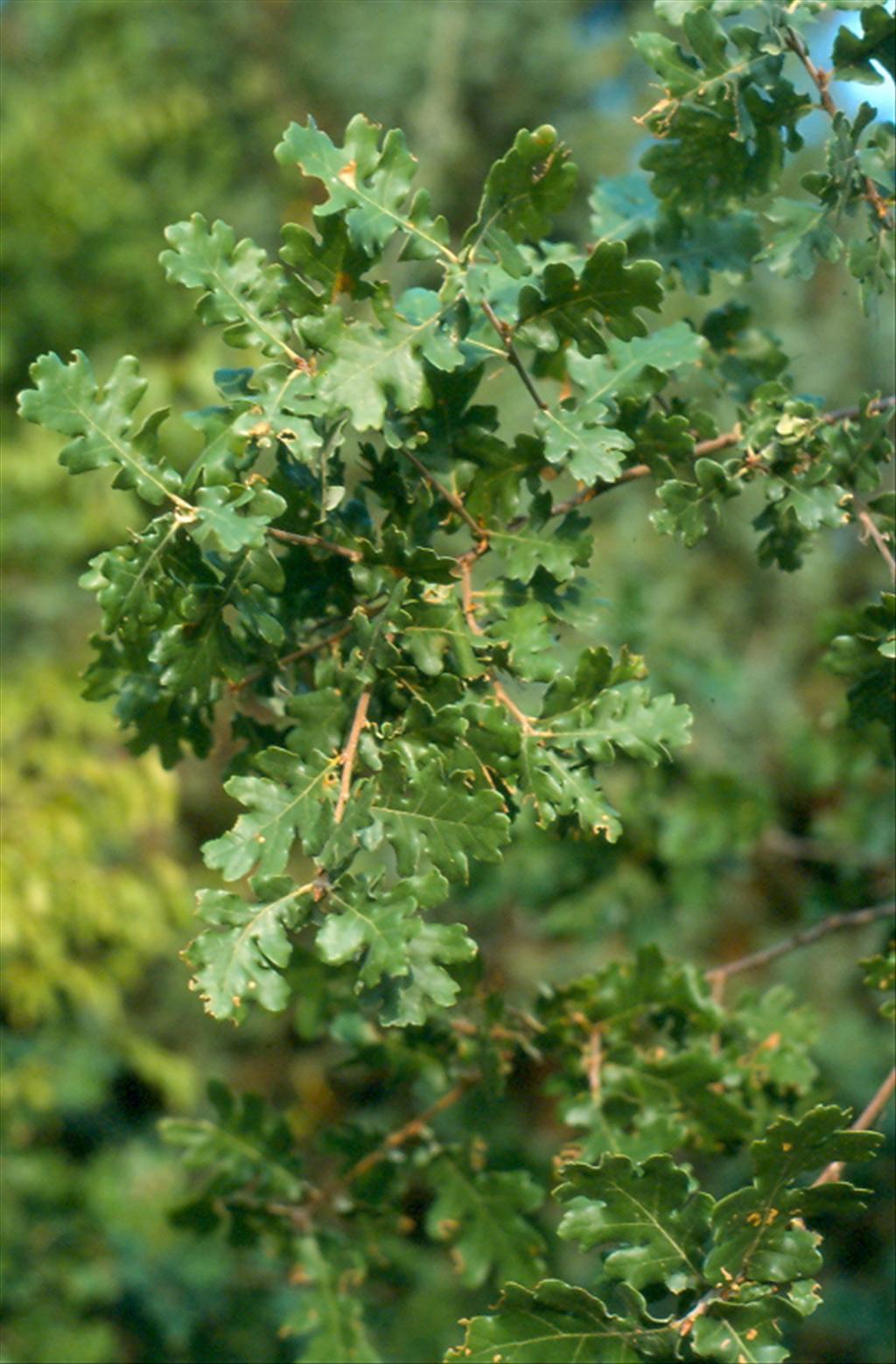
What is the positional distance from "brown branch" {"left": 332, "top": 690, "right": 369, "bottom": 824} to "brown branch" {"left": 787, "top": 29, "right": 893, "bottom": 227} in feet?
→ 1.61

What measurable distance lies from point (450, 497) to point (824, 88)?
38cm

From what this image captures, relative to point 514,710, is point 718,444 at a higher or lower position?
higher

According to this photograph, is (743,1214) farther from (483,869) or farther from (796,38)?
(483,869)

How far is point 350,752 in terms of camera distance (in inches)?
31.7

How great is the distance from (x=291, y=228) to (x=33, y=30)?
3.07 meters

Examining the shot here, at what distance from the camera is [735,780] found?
1.69 meters

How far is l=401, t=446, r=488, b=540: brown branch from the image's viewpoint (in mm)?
905

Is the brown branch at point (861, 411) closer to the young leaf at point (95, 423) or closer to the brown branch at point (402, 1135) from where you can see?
the young leaf at point (95, 423)

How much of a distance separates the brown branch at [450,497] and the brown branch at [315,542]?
72 millimetres

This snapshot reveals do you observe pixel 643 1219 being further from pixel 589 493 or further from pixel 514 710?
pixel 589 493

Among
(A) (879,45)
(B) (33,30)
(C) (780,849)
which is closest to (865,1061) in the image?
(C) (780,849)

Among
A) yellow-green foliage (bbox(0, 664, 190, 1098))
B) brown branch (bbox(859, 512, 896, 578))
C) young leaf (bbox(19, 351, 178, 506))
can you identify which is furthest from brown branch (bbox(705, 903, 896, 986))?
yellow-green foliage (bbox(0, 664, 190, 1098))

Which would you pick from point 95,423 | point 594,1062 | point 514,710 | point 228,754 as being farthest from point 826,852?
point 228,754

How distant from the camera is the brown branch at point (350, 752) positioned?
2.57 ft
